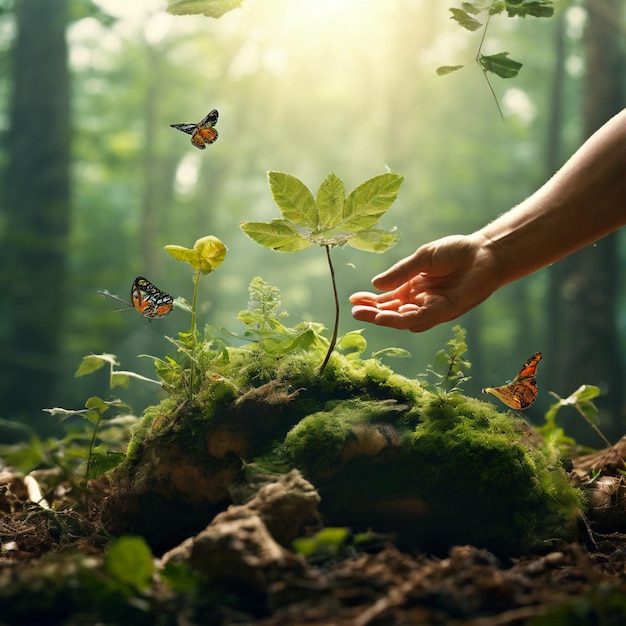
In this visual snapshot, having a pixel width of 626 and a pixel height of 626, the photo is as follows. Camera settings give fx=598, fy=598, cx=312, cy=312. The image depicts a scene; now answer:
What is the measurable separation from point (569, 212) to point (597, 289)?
7445 mm

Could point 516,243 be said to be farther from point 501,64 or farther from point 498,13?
point 498,13

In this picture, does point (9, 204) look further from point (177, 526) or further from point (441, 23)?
point (177, 526)

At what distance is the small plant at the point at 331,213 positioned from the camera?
174 cm

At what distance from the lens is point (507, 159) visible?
79.2 ft

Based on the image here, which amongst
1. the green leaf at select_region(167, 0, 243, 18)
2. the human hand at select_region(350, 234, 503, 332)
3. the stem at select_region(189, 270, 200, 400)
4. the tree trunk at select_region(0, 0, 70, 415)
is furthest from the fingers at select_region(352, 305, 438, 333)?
the tree trunk at select_region(0, 0, 70, 415)

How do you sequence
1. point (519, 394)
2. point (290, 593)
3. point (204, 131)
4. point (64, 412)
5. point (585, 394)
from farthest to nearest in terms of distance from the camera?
point (585, 394) < point (204, 131) < point (519, 394) < point (64, 412) < point (290, 593)

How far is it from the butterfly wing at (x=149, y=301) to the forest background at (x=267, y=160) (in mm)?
3734

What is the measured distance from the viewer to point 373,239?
179cm

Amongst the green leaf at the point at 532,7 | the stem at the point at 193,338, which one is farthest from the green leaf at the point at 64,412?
the green leaf at the point at 532,7

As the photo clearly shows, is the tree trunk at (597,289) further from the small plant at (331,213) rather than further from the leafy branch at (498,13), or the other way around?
the small plant at (331,213)

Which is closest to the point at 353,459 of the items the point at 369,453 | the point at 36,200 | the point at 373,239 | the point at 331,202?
the point at 369,453

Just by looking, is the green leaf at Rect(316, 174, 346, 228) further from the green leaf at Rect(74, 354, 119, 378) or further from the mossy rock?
the green leaf at Rect(74, 354, 119, 378)

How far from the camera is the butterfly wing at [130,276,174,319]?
6.76 ft

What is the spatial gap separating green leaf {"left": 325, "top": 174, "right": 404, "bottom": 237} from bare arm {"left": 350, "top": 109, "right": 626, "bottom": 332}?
33cm
